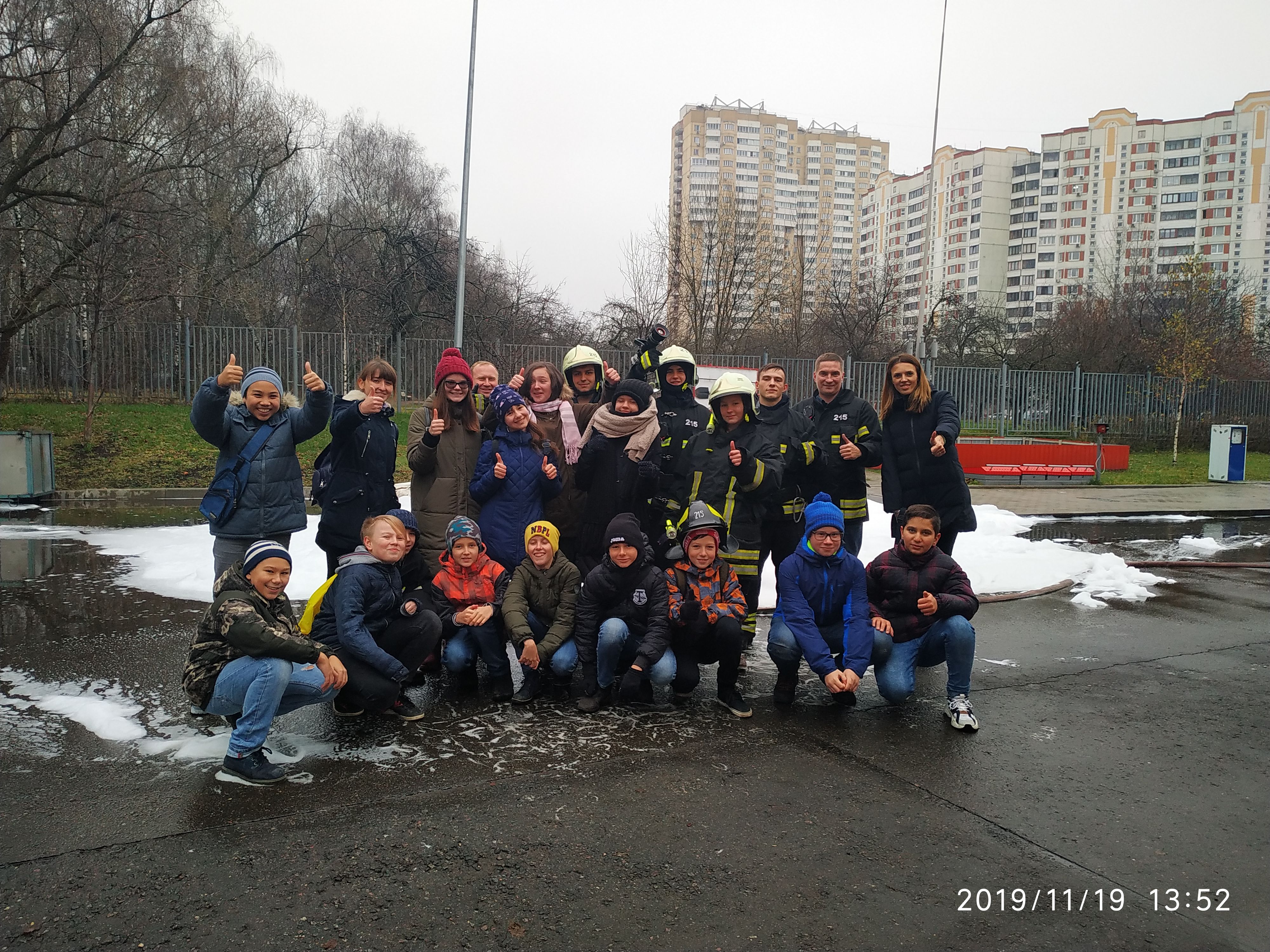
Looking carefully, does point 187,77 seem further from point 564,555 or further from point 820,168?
point 820,168

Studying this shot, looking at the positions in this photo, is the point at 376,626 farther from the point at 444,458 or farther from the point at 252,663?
the point at 444,458

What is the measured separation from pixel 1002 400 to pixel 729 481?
2100cm

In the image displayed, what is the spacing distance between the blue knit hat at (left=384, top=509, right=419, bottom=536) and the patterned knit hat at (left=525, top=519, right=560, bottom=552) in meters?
0.65

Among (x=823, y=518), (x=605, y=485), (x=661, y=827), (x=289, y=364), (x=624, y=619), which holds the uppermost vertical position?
(x=289, y=364)

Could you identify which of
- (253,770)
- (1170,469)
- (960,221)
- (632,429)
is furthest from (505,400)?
(960,221)

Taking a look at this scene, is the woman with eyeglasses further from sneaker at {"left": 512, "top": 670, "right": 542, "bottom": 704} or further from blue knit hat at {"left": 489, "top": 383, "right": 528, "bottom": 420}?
sneaker at {"left": 512, "top": 670, "right": 542, "bottom": 704}

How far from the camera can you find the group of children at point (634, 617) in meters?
4.67

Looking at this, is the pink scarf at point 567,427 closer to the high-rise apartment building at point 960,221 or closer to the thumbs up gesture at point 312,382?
the thumbs up gesture at point 312,382

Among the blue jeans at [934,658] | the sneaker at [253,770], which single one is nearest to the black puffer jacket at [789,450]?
the blue jeans at [934,658]

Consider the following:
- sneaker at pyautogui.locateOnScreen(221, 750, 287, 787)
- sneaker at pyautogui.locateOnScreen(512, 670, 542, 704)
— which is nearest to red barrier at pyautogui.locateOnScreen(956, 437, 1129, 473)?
sneaker at pyautogui.locateOnScreen(512, 670, 542, 704)

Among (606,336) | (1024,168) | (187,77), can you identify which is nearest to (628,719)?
(606,336)

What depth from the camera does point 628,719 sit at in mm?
4688

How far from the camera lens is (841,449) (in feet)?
19.1

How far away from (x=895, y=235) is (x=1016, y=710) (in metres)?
104
